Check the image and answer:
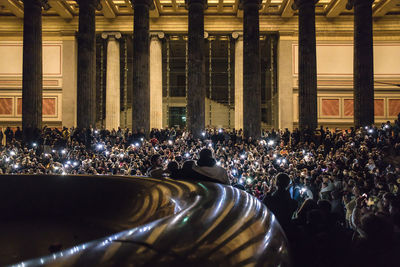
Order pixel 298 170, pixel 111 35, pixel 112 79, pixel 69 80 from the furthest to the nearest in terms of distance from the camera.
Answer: pixel 69 80 → pixel 111 35 → pixel 112 79 → pixel 298 170

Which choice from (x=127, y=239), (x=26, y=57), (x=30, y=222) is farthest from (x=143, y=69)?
(x=127, y=239)

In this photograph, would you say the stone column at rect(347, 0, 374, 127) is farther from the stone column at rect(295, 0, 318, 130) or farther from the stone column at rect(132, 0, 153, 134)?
the stone column at rect(132, 0, 153, 134)

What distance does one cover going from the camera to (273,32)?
125ft

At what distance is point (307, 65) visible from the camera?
90.3 feet

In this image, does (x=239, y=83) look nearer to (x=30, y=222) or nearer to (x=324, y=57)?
(x=324, y=57)

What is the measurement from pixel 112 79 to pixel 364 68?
24568 millimetres

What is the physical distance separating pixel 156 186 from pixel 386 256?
1.84 metres

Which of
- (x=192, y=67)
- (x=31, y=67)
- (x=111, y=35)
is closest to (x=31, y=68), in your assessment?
(x=31, y=67)

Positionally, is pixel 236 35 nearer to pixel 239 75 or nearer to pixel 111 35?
pixel 239 75

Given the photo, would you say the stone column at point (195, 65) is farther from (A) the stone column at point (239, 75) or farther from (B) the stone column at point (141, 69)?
(A) the stone column at point (239, 75)

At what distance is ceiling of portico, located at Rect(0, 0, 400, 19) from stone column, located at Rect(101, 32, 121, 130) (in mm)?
2400

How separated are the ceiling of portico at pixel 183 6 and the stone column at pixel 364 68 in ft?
28.7

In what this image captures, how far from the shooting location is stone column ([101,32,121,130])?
37438 mm

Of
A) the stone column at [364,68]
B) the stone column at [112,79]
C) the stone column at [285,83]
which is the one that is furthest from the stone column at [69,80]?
the stone column at [364,68]
